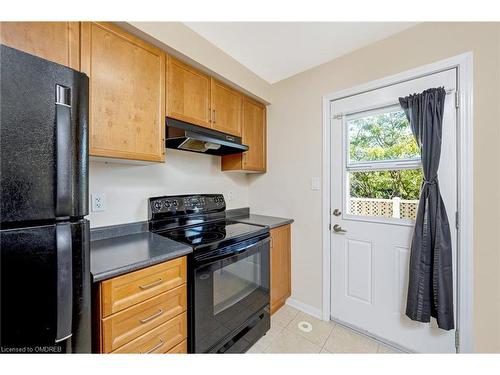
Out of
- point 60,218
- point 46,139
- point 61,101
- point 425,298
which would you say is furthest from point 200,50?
point 425,298

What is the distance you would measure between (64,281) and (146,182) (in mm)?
1042

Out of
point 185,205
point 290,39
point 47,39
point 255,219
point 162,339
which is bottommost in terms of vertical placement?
point 162,339

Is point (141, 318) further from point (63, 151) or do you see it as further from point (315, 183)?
point (315, 183)

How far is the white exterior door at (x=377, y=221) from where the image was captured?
1351 millimetres

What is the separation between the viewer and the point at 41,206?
639mm

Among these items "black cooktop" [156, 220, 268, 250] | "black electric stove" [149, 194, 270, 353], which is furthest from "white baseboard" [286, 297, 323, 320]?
"black cooktop" [156, 220, 268, 250]

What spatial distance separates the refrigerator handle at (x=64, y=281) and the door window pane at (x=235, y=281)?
2.45 ft

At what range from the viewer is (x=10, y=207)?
1.95 ft

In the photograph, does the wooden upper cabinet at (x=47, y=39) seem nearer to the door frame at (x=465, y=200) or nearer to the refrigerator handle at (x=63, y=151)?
the refrigerator handle at (x=63, y=151)

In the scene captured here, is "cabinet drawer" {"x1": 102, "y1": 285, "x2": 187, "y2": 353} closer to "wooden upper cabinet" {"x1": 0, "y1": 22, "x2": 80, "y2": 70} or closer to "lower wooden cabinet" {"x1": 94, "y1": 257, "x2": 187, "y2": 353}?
"lower wooden cabinet" {"x1": 94, "y1": 257, "x2": 187, "y2": 353}

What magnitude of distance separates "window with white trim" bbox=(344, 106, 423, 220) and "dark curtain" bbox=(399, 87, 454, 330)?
11cm

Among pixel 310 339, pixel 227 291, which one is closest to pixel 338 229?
pixel 310 339

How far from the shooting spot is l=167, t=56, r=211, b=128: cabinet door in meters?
1.44
